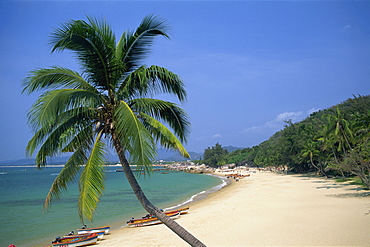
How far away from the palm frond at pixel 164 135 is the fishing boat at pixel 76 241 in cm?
971

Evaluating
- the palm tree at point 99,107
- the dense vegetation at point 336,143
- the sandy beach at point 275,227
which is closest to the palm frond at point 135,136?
the palm tree at point 99,107

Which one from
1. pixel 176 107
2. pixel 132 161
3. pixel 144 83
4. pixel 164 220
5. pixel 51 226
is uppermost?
pixel 144 83

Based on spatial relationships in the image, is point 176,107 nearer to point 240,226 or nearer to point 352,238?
point 352,238

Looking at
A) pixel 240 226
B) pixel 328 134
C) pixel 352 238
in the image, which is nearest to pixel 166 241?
pixel 240 226

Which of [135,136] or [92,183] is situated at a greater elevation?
[135,136]

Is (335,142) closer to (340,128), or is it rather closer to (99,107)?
(340,128)

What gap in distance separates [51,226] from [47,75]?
1789cm

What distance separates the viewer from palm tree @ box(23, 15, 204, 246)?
451cm

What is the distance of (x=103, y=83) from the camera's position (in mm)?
5156

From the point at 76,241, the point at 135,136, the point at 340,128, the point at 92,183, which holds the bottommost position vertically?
the point at 76,241

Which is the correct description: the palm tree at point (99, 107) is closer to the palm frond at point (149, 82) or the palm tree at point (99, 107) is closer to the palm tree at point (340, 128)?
the palm frond at point (149, 82)

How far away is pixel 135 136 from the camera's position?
4227 millimetres

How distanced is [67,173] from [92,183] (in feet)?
2.70

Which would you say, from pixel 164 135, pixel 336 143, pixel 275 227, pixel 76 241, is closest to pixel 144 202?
pixel 164 135
